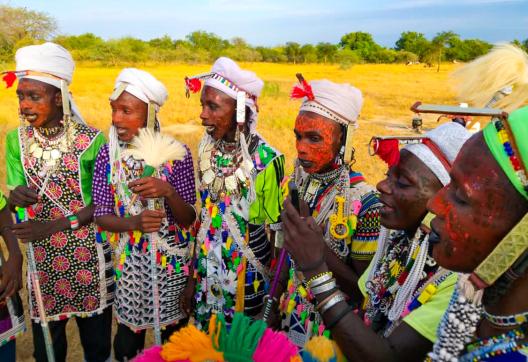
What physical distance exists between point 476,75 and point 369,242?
4.33ft

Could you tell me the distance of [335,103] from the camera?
2.71m

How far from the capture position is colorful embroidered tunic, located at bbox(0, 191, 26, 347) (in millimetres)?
2861

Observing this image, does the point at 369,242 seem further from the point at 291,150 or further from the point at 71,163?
the point at 291,150

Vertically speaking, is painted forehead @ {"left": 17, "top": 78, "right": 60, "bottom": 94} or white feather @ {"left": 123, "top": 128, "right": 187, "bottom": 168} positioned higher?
painted forehead @ {"left": 17, "top": 78, "right": 60, "bottom": 94}

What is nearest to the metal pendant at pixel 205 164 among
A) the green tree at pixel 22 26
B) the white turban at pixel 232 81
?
the white turban at pixel 232 81

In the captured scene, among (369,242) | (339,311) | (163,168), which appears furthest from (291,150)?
(339,311)

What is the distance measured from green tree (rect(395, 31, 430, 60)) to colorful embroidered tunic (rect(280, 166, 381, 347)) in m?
55.4

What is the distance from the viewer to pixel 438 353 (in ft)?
4.73

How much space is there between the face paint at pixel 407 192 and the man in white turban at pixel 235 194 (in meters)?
1.22

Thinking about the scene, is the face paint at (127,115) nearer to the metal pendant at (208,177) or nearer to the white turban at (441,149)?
the metal pendant at (208,177)

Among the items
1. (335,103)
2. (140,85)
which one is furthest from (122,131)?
(335,103)

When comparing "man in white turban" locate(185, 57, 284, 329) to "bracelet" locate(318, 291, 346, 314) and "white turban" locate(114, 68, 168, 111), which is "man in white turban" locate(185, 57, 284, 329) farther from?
"bracelet" locate(318, 291, 346, 314)

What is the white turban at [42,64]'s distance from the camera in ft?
11.1

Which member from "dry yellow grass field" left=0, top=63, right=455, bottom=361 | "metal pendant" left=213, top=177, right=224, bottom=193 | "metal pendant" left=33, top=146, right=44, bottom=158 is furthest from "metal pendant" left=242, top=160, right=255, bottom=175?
"dry yellow grass field" left=0, top=63, right=455, bottom=361
